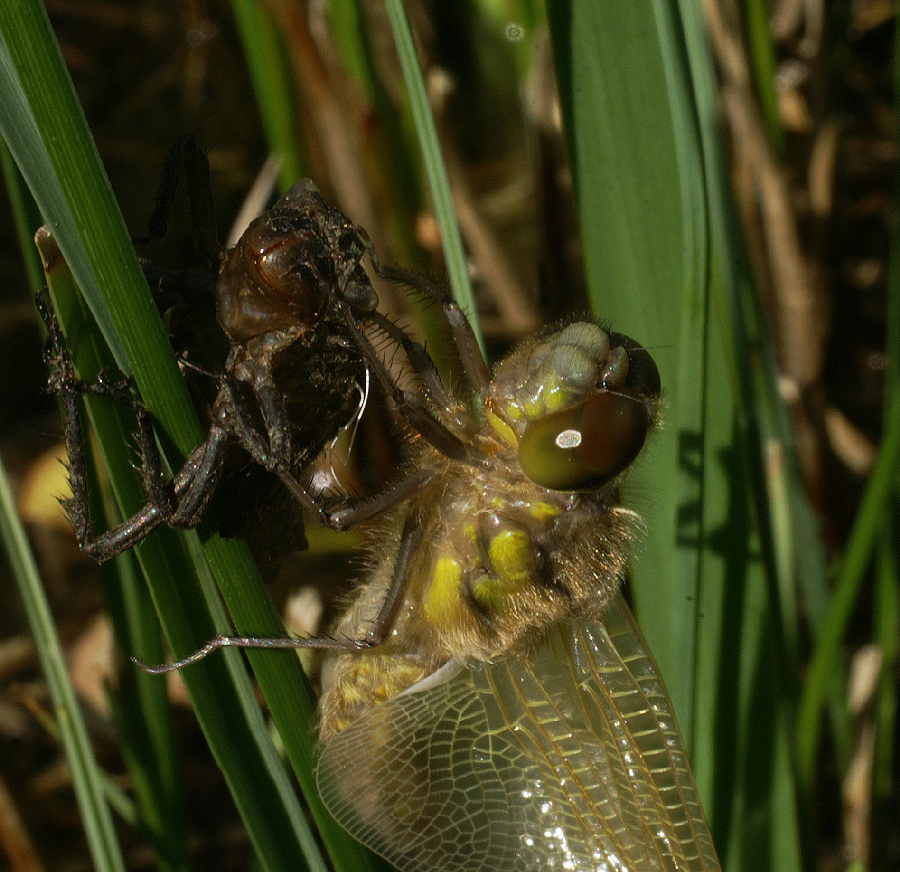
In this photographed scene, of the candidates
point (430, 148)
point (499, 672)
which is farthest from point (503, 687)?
point (430, 148)

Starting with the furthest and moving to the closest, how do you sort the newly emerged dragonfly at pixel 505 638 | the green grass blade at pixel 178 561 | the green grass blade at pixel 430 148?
1. the newly emerged dragonfly at pixel 505 638
2. the green grass blade at pixel 430 148
3. the green grass blade at pixel 178 561

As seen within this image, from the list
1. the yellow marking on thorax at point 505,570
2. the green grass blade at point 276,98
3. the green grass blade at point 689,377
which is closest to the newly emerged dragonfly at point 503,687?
the yellow marking on thorax at point 505,570

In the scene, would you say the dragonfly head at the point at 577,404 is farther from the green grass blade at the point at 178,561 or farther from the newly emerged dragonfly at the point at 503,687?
the green grass blade at the point at 178,561

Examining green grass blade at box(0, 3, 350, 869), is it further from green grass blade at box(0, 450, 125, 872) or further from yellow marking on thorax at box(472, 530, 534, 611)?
yellow marking on thorax at box(472, 530, 534, 611)

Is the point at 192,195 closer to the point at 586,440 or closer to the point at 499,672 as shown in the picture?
the point at 586,440

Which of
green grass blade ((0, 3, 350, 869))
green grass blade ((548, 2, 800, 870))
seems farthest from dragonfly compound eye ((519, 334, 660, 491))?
green grass blade ((0, 3, 350, 869))

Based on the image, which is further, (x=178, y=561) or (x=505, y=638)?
(x=505, y=638)
